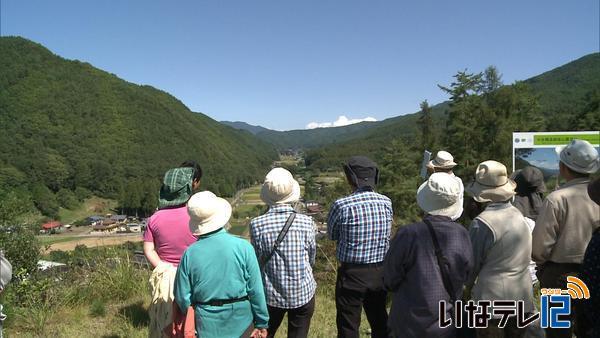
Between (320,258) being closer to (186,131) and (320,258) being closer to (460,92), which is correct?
(460,92)

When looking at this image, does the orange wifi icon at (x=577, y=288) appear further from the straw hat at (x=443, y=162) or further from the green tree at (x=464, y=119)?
the green tree at (x=464, y=119)

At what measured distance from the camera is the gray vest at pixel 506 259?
1.86 m

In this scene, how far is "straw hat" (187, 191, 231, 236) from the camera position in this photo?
1778 millimetres

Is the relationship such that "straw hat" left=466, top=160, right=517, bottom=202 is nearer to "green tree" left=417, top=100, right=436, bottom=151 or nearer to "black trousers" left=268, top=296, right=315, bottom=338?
"black trousers" left=268, top=296, right=315, bottom=338

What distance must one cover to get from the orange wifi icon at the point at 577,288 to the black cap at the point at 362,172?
119 centimetres

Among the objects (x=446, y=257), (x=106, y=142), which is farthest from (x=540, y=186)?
(x=106, y=142)

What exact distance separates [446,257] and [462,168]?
16.7 metres

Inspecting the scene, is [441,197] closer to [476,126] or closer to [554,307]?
[554,307]

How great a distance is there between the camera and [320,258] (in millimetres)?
4574

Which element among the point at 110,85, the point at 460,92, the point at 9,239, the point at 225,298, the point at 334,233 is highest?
the point at 110,85

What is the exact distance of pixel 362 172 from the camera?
93.3 inches

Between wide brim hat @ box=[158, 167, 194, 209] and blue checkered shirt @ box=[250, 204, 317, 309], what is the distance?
1.68ft

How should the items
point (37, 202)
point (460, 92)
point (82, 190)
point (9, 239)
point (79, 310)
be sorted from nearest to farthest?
point (79, 310)
point (9, 239)
point (460, 92)
point (37, 202)
point (82, 190)

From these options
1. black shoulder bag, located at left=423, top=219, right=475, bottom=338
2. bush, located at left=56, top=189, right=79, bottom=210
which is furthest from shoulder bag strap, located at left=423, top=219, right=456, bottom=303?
bush, located at left=56, top=189, right=79, bottom=210
